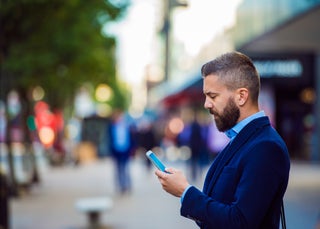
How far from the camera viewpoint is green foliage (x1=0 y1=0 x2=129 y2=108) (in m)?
12.1

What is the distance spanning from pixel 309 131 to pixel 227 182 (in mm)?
29433

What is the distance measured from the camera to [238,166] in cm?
276

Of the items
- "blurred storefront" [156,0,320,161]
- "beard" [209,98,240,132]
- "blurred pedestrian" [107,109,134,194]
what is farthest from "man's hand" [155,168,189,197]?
"blurred pedestrian" [107,109,134,194]

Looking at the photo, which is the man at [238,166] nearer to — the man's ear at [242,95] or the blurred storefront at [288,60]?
the man's ear at [242,95]

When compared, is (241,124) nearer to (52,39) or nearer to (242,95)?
(242,95)

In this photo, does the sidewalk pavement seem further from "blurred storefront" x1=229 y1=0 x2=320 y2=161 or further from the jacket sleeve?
the jacket sleeve

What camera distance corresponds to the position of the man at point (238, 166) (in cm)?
266

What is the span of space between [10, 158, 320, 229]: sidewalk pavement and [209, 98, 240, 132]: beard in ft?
26.7

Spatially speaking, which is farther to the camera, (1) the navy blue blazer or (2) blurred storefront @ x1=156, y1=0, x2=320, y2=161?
(2) blurred storefront @ x1=156, y1=0, x2=320, y2=161

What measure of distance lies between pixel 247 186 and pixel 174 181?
343 millimetres

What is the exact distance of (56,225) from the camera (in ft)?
39.5

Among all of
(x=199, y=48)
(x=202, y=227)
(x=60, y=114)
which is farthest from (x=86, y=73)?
(x=199, y=48)

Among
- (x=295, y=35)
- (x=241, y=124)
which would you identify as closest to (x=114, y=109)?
(x=295, y=35)

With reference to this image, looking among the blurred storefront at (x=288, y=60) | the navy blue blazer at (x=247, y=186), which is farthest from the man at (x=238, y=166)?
the blurred storefront at (x=288, y=60)
